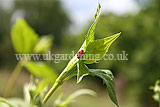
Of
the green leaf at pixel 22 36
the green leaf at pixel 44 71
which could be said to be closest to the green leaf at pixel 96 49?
the green leaf at pixel 44 71

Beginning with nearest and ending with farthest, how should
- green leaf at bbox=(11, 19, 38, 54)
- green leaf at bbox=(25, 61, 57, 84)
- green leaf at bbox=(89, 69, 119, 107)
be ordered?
green leaf at bbox=(89, 69, 119, 107)
green leaf at bbox=(25, 61, 57, 84)
green leaf at bbox=(11, 19, 38, 54)

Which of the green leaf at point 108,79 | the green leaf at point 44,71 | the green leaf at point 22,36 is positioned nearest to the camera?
the green leaf at point 108,79

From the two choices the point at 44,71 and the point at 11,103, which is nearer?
the point at 11,103

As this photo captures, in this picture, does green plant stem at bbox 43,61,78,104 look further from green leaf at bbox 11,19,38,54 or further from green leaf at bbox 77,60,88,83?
green leaf at bbox 11,19,38,54

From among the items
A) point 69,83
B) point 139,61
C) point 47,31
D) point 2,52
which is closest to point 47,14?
point 47,31

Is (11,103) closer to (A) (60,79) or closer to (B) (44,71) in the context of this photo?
(A) (60,79)

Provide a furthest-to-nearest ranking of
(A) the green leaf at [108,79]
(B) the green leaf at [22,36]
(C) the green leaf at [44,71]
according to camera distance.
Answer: (B) the green leaf at [22,36]
(C) the green leaf at [44,71]
(A) the green leaf at [108,79]

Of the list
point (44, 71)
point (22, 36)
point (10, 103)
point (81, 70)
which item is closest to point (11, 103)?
point (10, 103)

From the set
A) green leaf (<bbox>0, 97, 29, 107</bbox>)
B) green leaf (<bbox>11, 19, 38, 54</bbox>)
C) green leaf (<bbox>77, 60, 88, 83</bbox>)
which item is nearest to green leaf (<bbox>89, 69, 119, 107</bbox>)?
green leaf (<bbox>77, 60, 88, 83</bbox>)

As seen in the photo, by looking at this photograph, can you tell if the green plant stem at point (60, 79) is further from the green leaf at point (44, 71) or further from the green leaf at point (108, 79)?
the green leaf at point (44, 71)
